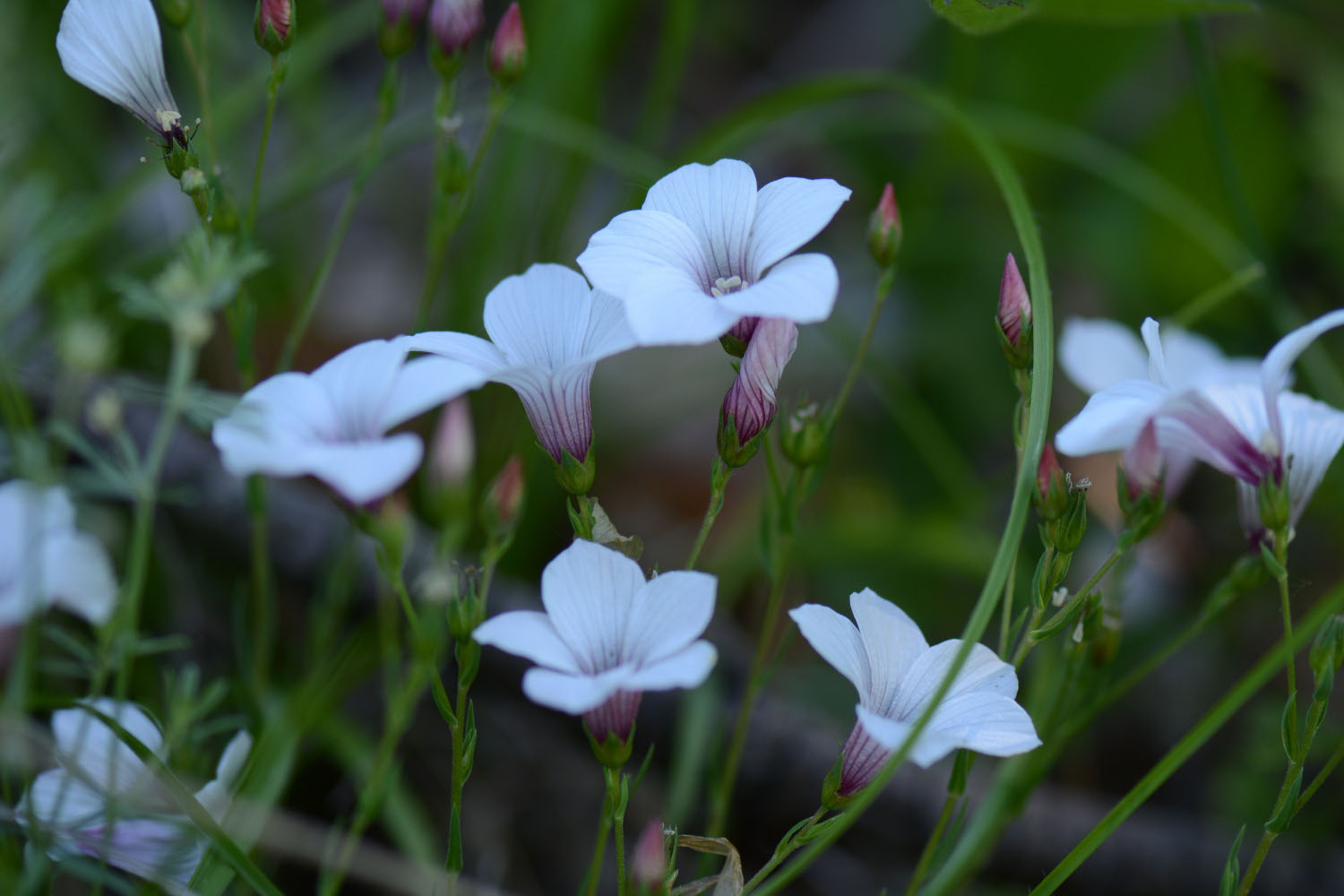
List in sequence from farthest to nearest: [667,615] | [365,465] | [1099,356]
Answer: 1. [1099,356]
2. [667,615]
3. [365,465]

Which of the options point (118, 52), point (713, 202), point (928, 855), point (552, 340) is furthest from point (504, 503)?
point (118, 52)

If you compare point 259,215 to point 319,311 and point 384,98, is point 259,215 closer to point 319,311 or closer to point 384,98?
point 384,98

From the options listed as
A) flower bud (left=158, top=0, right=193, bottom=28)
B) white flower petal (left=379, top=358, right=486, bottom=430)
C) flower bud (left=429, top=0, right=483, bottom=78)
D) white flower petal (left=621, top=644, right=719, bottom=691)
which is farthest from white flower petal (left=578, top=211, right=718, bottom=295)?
flower bud (left=158, top=0, right=193, bottom=28)

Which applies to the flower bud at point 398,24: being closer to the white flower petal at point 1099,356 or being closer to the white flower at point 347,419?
the white flower at point 347,419

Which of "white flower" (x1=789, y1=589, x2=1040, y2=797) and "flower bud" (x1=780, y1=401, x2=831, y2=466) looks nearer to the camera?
"white flower" (x1=789, y1=589, x2=1040, y2=797)

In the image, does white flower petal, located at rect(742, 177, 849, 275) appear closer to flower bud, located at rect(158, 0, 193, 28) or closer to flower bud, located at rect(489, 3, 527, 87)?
flower bud, located at rect(489, 3, 527, 87)

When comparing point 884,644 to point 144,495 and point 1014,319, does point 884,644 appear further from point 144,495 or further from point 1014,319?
point 144,495

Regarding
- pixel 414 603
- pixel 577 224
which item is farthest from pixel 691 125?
pixel 414 603
